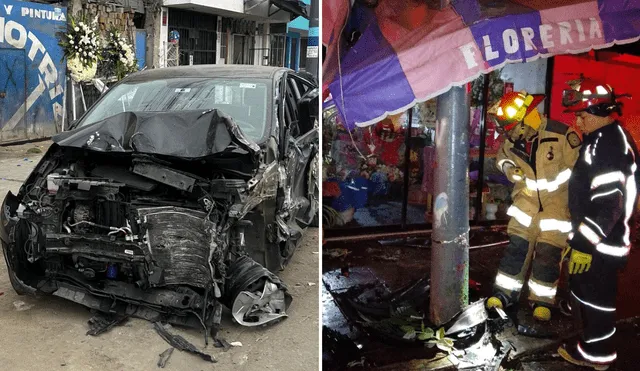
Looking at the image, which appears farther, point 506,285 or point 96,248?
point 506,285

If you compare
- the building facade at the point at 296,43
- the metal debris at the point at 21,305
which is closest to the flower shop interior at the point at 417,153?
the metal debris at the point at 21,305

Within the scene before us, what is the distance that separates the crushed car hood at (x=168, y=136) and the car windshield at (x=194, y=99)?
2.03ft

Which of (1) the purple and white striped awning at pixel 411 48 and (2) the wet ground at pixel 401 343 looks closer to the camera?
(1) the purple and white striped awning at pixel 411 48

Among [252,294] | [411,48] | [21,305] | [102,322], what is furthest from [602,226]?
[21,305]

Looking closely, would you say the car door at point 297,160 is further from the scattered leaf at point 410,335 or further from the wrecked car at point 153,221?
the scattered leaf at point 410,335

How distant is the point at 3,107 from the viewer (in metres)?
10.6

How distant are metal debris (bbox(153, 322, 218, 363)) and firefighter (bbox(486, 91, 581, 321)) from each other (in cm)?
205

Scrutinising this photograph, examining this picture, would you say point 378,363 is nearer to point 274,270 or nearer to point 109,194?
point 274,270

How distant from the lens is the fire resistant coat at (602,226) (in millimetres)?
3482

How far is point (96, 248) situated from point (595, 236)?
3.08 m

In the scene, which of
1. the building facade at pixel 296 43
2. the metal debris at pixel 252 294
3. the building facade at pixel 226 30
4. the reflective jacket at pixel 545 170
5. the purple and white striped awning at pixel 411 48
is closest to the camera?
the purple and white striped awning at pixel 411 48

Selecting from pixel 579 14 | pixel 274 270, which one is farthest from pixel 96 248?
pixel 579 14

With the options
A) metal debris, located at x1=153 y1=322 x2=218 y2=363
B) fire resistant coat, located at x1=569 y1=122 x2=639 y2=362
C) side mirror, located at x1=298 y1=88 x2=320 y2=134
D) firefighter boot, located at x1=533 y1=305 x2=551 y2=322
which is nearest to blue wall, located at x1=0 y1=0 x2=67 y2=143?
side mirror, located at x1=298 y1=88 x2=320 y2=134

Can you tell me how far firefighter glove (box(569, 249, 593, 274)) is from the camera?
3678 mm
